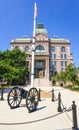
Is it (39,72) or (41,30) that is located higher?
(41,30)

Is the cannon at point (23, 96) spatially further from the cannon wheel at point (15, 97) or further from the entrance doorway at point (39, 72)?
the entrance doorway at point (39, 72)

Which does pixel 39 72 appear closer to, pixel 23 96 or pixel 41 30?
pixel 41 30

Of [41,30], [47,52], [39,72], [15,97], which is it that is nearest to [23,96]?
[15,97]

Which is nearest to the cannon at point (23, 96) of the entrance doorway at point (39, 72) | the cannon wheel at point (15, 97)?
the cannon wheel at point (15, 97)

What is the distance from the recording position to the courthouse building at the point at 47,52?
57.7 metres

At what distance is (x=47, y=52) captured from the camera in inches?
2323

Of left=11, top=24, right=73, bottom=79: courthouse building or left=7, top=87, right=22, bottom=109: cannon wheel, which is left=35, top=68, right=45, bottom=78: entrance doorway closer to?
left=11, top=24, right=73, bottom=79: courthouse building

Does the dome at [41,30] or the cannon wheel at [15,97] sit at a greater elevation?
the dome at [41,30]

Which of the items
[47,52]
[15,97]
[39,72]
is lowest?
[15,97]

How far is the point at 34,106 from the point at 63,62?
53.8m

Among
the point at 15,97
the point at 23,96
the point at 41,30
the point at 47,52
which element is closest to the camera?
the point at 15,97

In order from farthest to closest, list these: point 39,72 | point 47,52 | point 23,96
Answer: point 47,52
point 39,72
point 23,96

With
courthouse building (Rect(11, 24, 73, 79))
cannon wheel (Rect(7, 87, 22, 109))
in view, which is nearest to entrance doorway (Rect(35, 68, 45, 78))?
courthouse building (Rect(11, 24, 73, 79))

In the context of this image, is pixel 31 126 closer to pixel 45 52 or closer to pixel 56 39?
pixel 45 52
